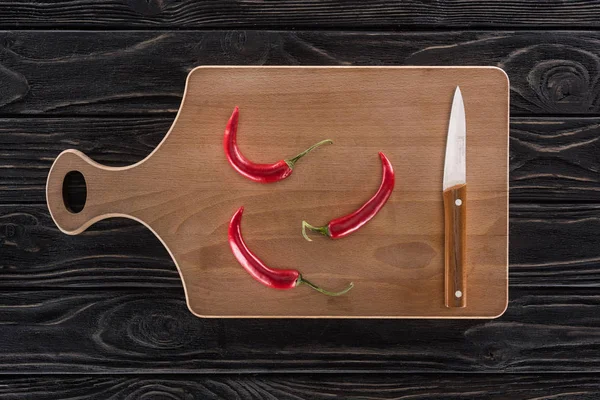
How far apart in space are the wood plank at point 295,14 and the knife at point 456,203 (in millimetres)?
257

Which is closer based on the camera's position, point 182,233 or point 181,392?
point 182,233

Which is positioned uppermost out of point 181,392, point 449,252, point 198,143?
point 198,143

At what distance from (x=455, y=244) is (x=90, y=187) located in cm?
94

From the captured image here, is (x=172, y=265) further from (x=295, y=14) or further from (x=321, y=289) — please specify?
(x=295, y=14)

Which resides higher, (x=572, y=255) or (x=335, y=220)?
(x=335, y=220)

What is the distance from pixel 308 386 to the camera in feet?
4.67

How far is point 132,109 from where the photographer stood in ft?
4.53

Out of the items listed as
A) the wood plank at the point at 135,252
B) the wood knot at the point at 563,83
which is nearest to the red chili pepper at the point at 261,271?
the wood plank at the point at 135,252

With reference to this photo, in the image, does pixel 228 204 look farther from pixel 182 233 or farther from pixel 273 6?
pixel 273 6

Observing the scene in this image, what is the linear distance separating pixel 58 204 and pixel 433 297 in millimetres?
992

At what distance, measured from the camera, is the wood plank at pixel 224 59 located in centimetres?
136

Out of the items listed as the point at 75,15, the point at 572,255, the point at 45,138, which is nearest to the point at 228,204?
the point at 45,138

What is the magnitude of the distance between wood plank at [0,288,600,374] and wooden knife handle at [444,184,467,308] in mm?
147

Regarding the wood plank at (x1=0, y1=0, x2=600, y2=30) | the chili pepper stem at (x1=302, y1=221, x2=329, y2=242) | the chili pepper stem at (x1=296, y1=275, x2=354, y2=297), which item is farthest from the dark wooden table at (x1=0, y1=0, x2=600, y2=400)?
the chili pepper stem at (x1=302, y1=221, x2=329, y2=242)
